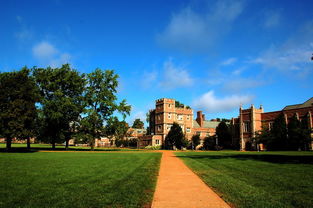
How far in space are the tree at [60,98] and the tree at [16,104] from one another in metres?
6.99

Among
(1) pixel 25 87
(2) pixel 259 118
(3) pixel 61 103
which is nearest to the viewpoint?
(1) pixel 25 87

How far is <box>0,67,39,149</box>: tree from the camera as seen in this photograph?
26.1 meters

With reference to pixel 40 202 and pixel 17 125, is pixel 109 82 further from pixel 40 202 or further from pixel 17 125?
pixel 40 202

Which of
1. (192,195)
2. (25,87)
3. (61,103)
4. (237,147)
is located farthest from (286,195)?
(237,147)

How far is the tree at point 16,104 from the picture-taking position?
1029 inches

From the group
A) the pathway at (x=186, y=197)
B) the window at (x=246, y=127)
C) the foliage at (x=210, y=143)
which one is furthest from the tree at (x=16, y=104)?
the window at (x=246, y=127)

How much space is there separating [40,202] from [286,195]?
5937 mm

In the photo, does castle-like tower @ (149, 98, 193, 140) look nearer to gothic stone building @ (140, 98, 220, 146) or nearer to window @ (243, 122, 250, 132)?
gothic stone building @ (140, 98, 220, 146)

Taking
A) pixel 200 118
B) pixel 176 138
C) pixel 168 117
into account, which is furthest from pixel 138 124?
pixel 176 138

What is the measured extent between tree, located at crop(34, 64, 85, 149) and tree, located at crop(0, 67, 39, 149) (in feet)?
22.9

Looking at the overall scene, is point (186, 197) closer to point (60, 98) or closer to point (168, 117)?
point (60, 98)

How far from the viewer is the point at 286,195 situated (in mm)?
6203

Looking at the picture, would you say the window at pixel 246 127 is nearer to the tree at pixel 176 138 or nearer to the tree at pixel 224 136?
the tree at pixel 224 136

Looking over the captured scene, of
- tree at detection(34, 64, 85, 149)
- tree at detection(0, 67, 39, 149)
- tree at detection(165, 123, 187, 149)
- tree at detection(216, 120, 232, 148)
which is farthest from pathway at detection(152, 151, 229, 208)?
tree at detection(216, 120, 232, 148)
